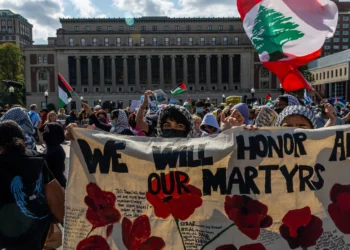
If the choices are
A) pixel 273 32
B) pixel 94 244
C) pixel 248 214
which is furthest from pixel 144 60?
pixel 248 214

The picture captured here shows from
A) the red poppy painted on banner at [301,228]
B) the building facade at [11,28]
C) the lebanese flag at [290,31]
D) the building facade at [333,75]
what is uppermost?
the building facade at [11,28]

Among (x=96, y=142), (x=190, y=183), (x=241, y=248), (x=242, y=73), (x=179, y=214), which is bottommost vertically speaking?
(x=241, y=248)

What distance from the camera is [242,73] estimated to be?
8412 centimetres

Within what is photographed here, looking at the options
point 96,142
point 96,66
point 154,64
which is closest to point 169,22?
point 154,64

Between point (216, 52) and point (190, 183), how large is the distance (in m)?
83.1

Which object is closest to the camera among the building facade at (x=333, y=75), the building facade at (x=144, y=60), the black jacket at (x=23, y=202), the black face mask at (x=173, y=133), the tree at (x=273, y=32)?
the black jacket at (x=23, y=202)

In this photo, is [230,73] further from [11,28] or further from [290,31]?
[290,31]

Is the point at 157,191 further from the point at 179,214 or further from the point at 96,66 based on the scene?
the point at 96,66

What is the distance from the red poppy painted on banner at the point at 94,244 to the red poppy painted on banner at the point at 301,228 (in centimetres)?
139

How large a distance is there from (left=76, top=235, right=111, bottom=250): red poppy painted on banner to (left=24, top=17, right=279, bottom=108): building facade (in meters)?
77.9

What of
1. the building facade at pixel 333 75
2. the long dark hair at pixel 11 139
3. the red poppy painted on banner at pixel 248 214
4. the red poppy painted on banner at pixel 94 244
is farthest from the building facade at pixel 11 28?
the red poppy painted on banner at pixel 248 214

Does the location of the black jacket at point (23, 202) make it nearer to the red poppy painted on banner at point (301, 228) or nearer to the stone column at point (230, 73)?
the red poppy painted on banner at point (301, 228)

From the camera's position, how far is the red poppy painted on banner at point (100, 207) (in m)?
3.45

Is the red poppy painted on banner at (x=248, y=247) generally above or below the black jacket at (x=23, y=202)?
below
